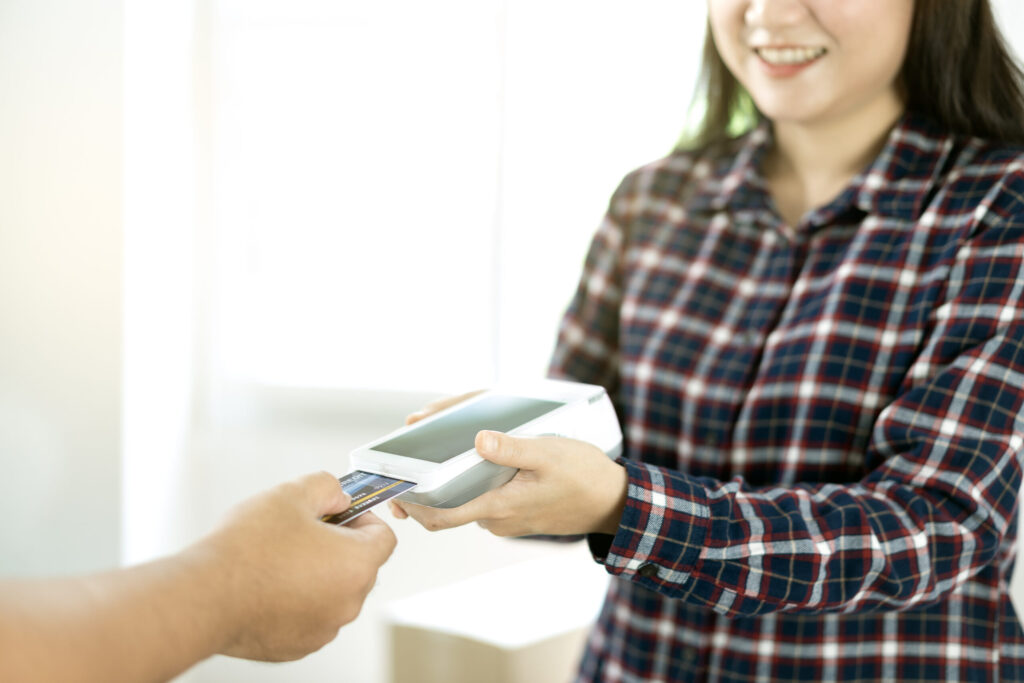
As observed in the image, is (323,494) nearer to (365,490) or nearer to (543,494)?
(365,490)

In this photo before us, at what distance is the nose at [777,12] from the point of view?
875mm

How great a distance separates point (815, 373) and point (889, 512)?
159mm

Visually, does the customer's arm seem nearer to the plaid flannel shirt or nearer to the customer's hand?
the customer's hand

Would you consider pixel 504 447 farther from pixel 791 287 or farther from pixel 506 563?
pixel 506 563

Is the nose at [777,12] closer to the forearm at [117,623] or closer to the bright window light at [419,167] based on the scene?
the forearm at [117,623]

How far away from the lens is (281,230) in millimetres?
2092

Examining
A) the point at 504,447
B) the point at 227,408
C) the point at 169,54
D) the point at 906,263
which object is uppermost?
the point at 169,54

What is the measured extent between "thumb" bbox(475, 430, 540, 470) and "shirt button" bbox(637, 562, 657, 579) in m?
0.15

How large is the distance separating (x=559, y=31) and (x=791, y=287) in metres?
1.09

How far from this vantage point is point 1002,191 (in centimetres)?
84

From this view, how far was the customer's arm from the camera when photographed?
17.8 inches

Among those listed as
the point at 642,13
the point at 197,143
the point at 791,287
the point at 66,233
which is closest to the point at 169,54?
the point at 197,143

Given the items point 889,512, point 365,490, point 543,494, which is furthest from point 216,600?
point 889,512

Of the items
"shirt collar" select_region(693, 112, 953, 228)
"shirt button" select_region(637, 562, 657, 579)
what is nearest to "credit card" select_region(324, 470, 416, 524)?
"shirt button" select_region(637, 562, 657, 579)
